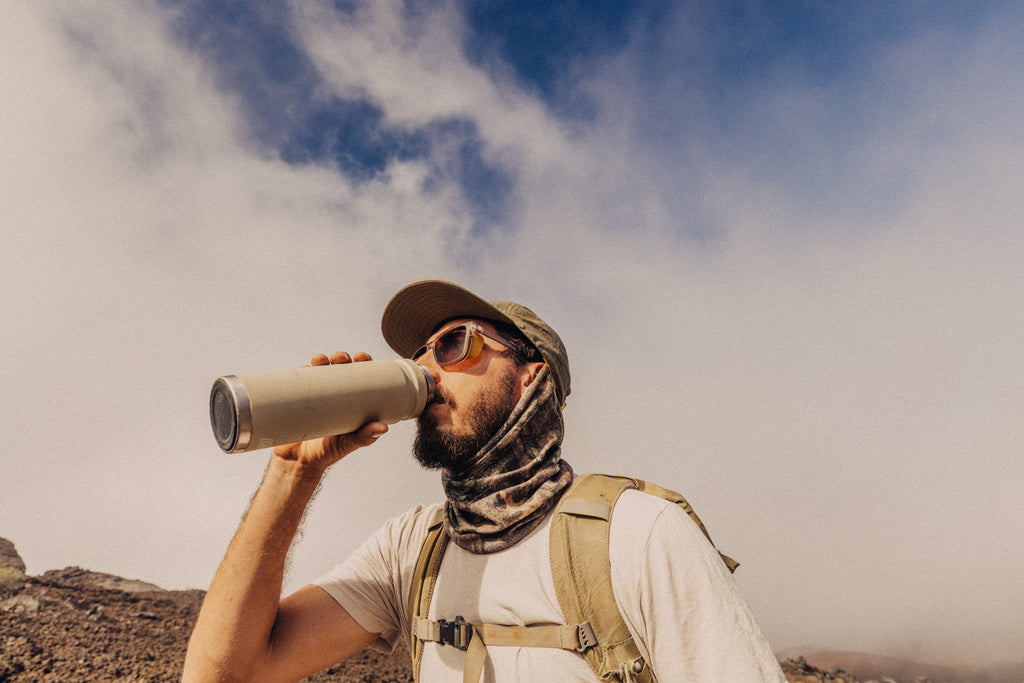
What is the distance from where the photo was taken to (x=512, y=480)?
257 cm

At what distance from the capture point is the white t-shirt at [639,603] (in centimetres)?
183

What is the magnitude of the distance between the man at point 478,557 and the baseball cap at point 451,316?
0.01m

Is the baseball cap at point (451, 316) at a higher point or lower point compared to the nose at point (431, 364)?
higher

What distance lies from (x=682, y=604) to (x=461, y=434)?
1.13 metres

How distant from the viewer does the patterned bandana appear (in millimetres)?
2443

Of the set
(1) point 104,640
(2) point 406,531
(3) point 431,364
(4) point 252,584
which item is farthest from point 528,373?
(1) point 104,640

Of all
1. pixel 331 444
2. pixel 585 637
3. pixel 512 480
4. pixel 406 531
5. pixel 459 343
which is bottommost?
pixel 585 637

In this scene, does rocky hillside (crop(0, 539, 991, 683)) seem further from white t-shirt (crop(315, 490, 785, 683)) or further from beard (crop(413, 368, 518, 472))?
A: beard (crop(413, 368, 518, 472))

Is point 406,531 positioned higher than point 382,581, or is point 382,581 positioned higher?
point 406,531

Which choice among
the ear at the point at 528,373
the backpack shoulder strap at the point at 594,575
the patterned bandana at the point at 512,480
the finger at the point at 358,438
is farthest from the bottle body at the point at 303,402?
the backpack shoulder strap at the point at 594,575

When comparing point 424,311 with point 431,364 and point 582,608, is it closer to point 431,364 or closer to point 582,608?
point 431,364

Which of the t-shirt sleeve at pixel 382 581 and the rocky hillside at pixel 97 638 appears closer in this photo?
the t-shirt sleeve at pixel 382 581

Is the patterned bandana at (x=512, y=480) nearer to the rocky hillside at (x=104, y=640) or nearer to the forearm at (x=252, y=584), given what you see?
the forearm at (x=252, y=584)

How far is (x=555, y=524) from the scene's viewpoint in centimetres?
231
